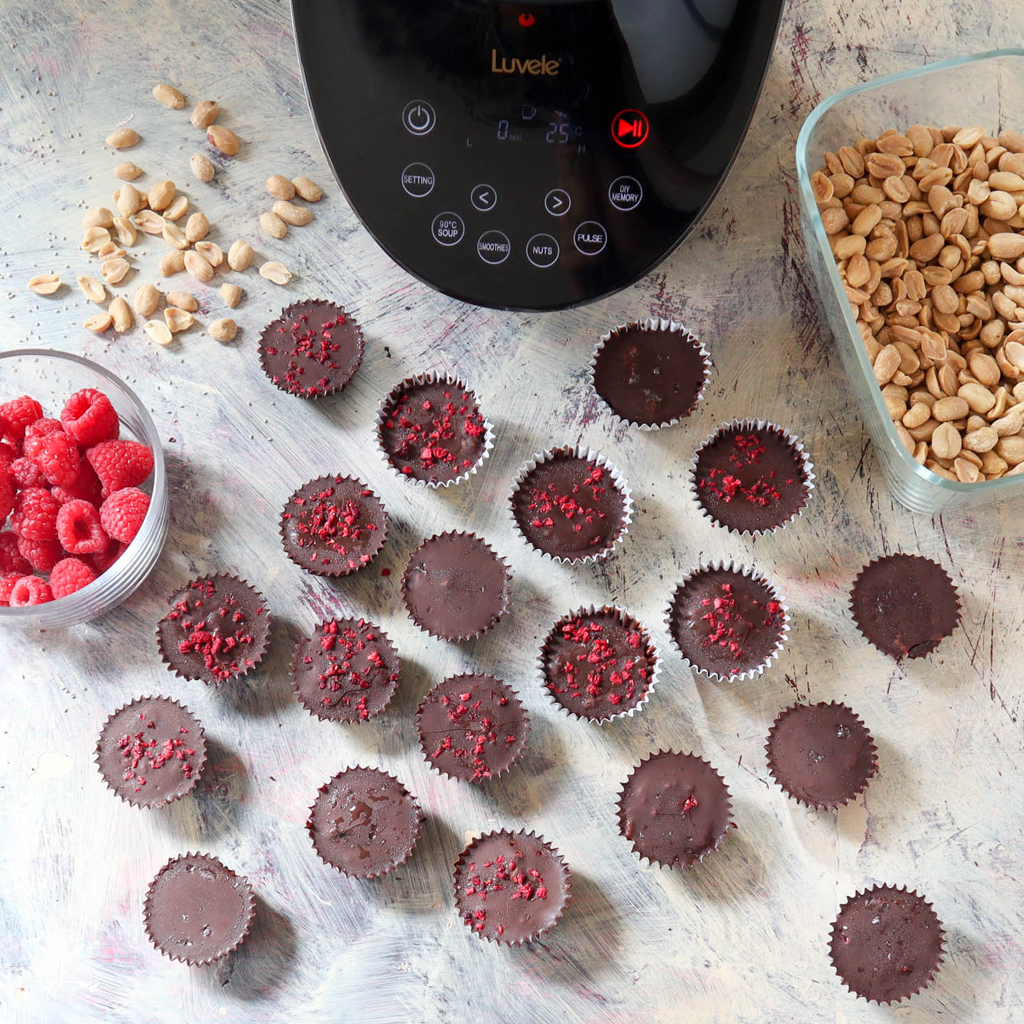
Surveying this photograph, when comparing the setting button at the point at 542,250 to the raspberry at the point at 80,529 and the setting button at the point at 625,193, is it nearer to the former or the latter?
the setting button at the point at 625,193

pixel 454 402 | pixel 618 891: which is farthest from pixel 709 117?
pixel 618 891

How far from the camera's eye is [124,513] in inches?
62.1

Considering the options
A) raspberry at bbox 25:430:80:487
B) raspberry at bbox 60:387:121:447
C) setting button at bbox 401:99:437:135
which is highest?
setting button at bbox 401:99:437:135

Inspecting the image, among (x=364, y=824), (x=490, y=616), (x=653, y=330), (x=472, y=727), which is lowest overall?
(x=364, y=824)

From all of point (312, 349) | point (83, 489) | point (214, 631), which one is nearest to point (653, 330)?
point (312, 349)

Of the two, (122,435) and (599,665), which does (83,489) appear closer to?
(122,435)

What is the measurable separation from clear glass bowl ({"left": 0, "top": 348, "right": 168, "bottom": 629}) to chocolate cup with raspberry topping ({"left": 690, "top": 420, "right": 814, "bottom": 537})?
3.01 feet

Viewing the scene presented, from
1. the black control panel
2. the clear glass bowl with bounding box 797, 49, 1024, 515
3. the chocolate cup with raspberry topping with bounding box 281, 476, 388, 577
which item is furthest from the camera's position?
the chocolate cup with raspberry topping with bounding box 281, 476, 388, 577

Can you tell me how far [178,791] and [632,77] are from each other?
133cm

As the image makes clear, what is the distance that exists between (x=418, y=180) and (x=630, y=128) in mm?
320

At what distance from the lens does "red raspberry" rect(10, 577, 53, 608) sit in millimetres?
1597

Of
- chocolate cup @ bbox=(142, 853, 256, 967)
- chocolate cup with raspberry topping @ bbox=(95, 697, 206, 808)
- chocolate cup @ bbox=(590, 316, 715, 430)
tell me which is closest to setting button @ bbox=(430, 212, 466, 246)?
chocolate cup @ bbox=(590, 316, 715, 430)

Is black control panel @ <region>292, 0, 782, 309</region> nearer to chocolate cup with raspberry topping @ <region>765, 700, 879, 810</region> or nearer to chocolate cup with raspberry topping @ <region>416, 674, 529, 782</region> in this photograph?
chocolate cup with raspberry topping @ <region>416, 674, 529, 782</region>

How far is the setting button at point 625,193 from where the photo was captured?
1.42 m
